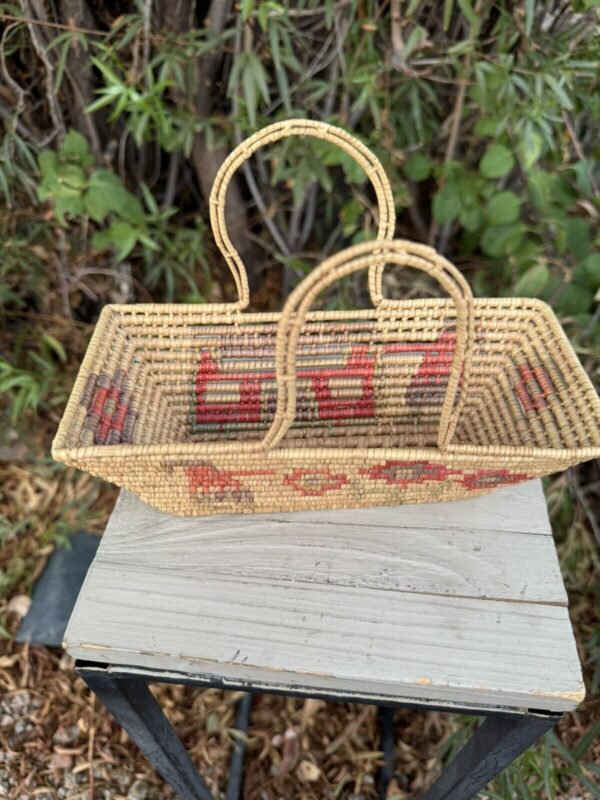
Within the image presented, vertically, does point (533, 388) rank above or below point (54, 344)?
above

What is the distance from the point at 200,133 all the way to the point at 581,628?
127 centimetres

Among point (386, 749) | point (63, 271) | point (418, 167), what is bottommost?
point (386, 749)

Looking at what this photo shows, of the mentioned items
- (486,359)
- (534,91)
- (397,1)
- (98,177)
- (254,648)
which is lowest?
(254,648)

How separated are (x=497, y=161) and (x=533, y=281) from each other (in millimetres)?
232

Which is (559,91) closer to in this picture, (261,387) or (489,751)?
(261,387)

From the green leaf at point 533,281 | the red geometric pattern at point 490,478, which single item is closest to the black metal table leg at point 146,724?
the red geometric pattern at point 490,478

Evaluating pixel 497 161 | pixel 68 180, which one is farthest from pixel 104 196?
pixel 497 161

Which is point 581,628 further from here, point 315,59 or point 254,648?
point 315,59

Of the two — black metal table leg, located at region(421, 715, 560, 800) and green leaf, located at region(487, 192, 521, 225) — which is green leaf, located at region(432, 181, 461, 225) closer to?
green leaf, located at region(487, 192, 521, 225)

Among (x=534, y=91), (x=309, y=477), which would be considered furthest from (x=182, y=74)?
(x=309, y=477)

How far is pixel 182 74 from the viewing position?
113 centimetres

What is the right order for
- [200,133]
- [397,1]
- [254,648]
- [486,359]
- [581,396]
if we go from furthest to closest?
[200,133] → [397,1] → [486,359] → [581,396] → [254,648]

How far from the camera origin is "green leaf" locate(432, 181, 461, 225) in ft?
3.92

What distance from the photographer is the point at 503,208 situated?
1147mm
